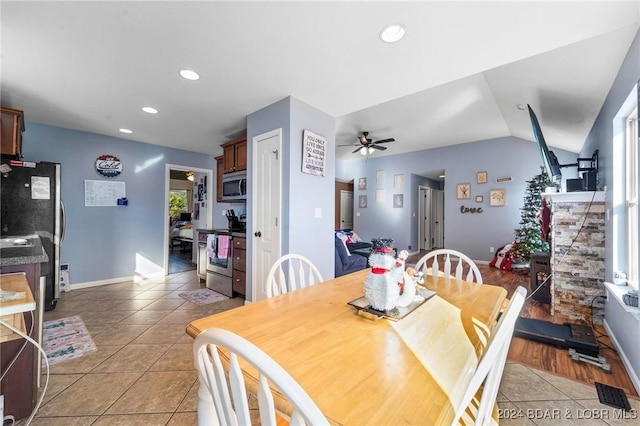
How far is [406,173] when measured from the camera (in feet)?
23.3

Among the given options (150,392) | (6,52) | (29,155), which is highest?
(6,52)

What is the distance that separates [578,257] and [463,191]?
12.1 feet

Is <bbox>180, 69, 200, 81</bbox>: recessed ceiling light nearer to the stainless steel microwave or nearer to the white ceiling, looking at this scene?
the white ceiling

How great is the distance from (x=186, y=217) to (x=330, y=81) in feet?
25.0

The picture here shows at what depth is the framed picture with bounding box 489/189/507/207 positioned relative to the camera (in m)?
5.75

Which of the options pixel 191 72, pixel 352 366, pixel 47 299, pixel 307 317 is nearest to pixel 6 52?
pixel 191 72

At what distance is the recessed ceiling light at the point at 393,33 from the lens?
1.75m

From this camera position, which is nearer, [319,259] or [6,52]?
[6,52]

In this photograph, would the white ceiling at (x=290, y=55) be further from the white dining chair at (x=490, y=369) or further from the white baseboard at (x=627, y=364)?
the white baseboard at (x=627, y=364)

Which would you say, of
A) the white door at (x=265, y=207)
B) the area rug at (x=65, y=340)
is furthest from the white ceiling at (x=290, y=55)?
the area rug at (x=65, y=340)

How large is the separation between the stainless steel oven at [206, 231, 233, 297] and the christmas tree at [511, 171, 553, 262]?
16.0 ft

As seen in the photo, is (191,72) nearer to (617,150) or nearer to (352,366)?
(352,366)

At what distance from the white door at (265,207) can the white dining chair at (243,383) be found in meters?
2.16

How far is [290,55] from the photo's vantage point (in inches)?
81.2
